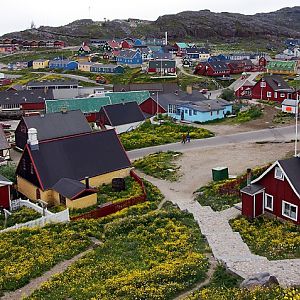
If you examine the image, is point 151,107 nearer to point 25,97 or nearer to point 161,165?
point 25,97

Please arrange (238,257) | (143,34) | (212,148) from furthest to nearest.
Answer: (143,34) < (212,148) < (238,257)

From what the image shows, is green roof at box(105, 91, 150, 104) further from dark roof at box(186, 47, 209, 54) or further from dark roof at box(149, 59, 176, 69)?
dark roof at box(186, 47, 209, 54)

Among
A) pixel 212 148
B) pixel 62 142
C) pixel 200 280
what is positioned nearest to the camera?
pixel 200 280

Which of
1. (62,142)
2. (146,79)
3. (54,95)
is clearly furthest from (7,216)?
(146,79)

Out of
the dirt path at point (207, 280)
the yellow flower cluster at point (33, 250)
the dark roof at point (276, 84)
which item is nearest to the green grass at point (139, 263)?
the dirt path at point (207, 280)

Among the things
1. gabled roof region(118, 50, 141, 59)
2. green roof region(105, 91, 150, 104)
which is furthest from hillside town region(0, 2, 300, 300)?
gabled roof region(118, 50, 141, 59)

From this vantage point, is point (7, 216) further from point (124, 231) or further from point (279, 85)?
point (279, 85)

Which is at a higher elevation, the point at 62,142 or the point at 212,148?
the point at 62,142

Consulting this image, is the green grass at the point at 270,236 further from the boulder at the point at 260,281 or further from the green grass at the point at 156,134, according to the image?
the green grass at the point at 156,134
